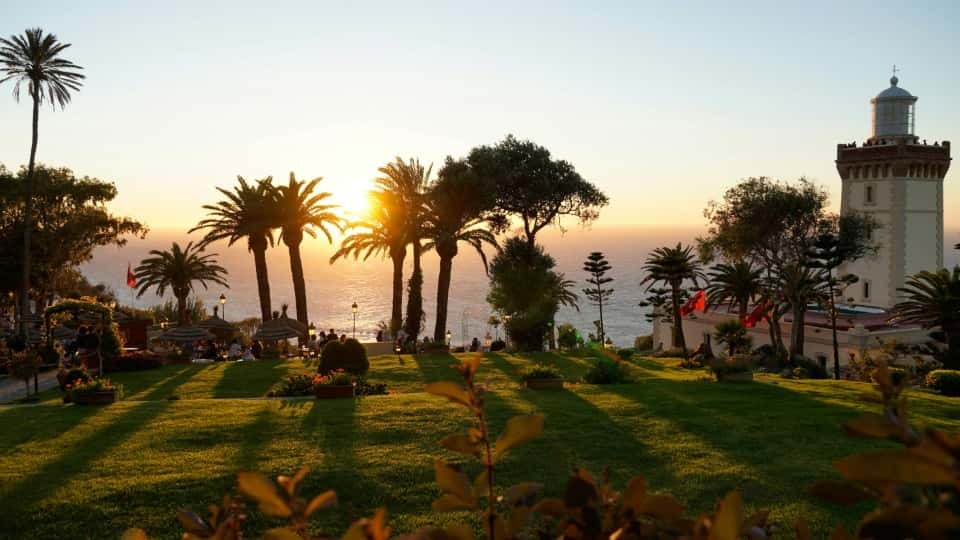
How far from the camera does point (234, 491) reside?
32.2ft

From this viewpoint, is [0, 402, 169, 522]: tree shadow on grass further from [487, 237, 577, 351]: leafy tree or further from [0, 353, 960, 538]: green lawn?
[487, 237, 577, 351]: leafy tree

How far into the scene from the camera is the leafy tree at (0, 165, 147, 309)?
48844mm

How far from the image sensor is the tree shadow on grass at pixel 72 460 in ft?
33.0

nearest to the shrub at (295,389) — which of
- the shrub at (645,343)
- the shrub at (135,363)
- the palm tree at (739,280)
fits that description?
the shrub at (135,363)

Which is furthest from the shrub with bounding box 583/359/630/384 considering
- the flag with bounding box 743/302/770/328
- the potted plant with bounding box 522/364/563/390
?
the flag with bounding box 743/302/770/328

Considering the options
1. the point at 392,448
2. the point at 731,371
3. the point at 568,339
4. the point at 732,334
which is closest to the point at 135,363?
the point at 392,448

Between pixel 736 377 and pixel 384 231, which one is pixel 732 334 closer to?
pixel 736 377

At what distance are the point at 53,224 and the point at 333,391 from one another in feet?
138

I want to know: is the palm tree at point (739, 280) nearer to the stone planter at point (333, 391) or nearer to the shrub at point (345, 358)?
the shrub at point (345, 358)

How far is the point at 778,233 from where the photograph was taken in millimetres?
42781

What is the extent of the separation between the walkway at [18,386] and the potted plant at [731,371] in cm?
2081

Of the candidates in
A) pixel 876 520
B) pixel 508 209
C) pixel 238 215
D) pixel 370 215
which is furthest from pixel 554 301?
pixel 876 520

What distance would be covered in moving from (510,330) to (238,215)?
55.8ft

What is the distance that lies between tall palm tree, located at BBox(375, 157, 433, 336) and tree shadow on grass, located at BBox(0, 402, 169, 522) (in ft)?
85.2
